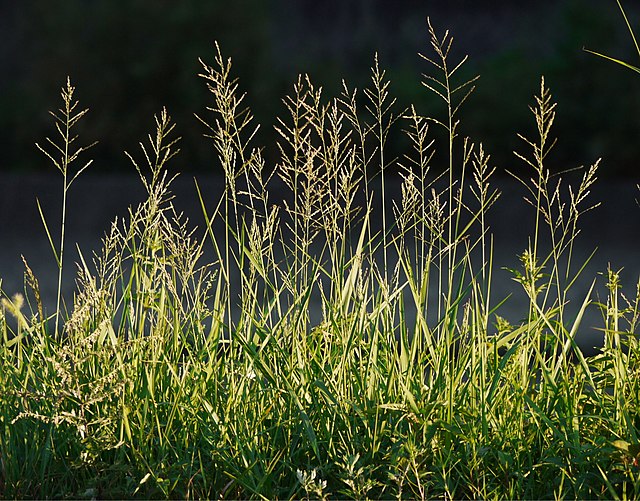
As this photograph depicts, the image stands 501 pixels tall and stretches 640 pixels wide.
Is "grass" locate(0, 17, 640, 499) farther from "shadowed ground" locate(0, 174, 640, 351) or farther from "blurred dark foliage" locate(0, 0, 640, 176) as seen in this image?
"blurred dark foliage" locate(0, 0, 640, 176)

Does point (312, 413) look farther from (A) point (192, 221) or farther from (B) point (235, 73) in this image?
(B) point (235, 73)

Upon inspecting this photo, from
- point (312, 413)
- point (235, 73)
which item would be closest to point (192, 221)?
point (235, 73)

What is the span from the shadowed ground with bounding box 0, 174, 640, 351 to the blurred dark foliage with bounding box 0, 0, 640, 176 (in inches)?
23.8

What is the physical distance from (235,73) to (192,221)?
180cm

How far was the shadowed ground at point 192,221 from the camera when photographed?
24.8 feet

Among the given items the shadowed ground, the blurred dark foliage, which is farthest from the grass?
the blurred dark foliage

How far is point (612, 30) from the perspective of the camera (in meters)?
9.48

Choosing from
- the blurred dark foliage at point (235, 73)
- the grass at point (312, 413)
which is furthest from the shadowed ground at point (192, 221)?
the grass at point (312, 413)

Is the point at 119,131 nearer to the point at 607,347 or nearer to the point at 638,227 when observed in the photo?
the point at 638,227

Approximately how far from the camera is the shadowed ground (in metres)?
7.56

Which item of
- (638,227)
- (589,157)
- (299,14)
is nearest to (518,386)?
(638,227)

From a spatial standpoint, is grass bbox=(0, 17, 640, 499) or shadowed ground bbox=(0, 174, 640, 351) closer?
grass bbox=(0, 17, 640, 499)

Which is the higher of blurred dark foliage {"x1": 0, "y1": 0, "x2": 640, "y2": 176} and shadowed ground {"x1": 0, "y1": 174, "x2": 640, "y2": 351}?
blurred dark foliage {"x1": 0, "y1": 0, "x2": 640, "y2": 176}

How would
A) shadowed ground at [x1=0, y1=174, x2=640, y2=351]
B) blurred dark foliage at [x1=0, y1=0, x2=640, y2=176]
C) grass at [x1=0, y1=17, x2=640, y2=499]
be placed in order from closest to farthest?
grass at [x1=0, y1=17, x2=640, y2=499] → shadowed ground at [x1=0, y1=174, x2=640, y2=351] → blurred dark foliage at [x1=0, y1=0, x2=640, y2=176]
